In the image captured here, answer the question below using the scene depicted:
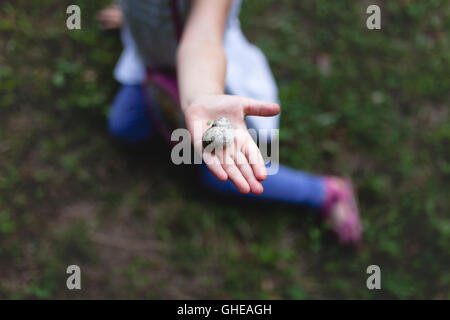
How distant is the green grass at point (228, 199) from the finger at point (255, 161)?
1.22 meters

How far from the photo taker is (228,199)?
258 centimetres

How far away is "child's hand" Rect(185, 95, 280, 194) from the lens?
136 cm

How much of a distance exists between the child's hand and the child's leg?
859 millimetres

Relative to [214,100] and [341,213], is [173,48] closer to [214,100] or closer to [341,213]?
[214,100]

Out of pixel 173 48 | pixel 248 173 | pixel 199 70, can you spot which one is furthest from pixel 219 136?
pixel 173 48

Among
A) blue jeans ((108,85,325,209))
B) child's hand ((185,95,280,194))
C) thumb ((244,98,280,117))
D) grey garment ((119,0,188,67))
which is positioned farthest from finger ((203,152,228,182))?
blue jeans ((108,85,325,209))

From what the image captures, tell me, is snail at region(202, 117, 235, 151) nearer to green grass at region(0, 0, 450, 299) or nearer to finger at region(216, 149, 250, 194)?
finger at region(216, 149, 250, 194)

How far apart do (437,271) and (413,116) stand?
1.08 meters

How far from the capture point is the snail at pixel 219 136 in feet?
4.62

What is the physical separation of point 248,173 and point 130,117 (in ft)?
3.98

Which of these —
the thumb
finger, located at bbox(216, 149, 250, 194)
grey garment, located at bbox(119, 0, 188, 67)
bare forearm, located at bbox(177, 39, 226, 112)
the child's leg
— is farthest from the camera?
the child's leg

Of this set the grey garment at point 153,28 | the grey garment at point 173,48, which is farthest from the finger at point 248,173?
the grey garment at point 153,28

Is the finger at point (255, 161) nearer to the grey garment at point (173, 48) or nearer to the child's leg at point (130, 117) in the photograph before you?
the grey garment at point (173, 48)

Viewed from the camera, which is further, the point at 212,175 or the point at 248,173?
the point at 212,175
